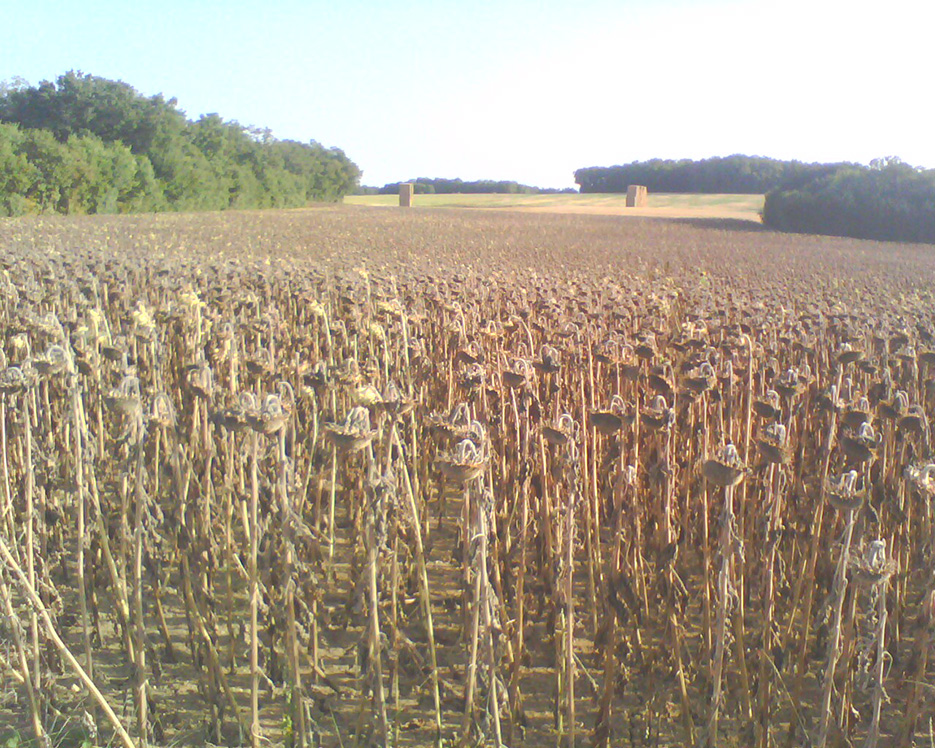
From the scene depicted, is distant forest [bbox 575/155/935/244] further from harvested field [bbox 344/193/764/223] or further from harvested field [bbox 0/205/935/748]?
harvested field [bbox 0/205/935/748]

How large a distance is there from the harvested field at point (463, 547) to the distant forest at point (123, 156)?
4112cm

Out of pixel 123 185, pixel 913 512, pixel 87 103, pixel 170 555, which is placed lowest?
pixel 170 555

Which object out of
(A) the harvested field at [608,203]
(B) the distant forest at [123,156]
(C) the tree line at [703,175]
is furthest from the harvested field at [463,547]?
(C) the tree line at [703,175]

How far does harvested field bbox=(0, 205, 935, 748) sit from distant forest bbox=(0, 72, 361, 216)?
135ft

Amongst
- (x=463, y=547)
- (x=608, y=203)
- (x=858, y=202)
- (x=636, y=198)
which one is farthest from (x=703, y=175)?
(x=463, y=547)

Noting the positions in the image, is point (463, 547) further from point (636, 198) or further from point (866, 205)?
point (636, 198)

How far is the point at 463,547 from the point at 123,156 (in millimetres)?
49779

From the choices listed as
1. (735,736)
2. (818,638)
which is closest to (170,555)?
(735,736)

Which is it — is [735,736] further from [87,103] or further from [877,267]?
[87,103]

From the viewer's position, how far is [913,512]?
402 cm

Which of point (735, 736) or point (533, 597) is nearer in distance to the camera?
point (735, 736)

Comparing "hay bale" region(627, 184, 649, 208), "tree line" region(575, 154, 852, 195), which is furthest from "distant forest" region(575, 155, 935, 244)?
"tree line" region(575, 154, 852, 195)

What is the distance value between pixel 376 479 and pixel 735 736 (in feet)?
5.79

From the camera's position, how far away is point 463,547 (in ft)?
9.75
